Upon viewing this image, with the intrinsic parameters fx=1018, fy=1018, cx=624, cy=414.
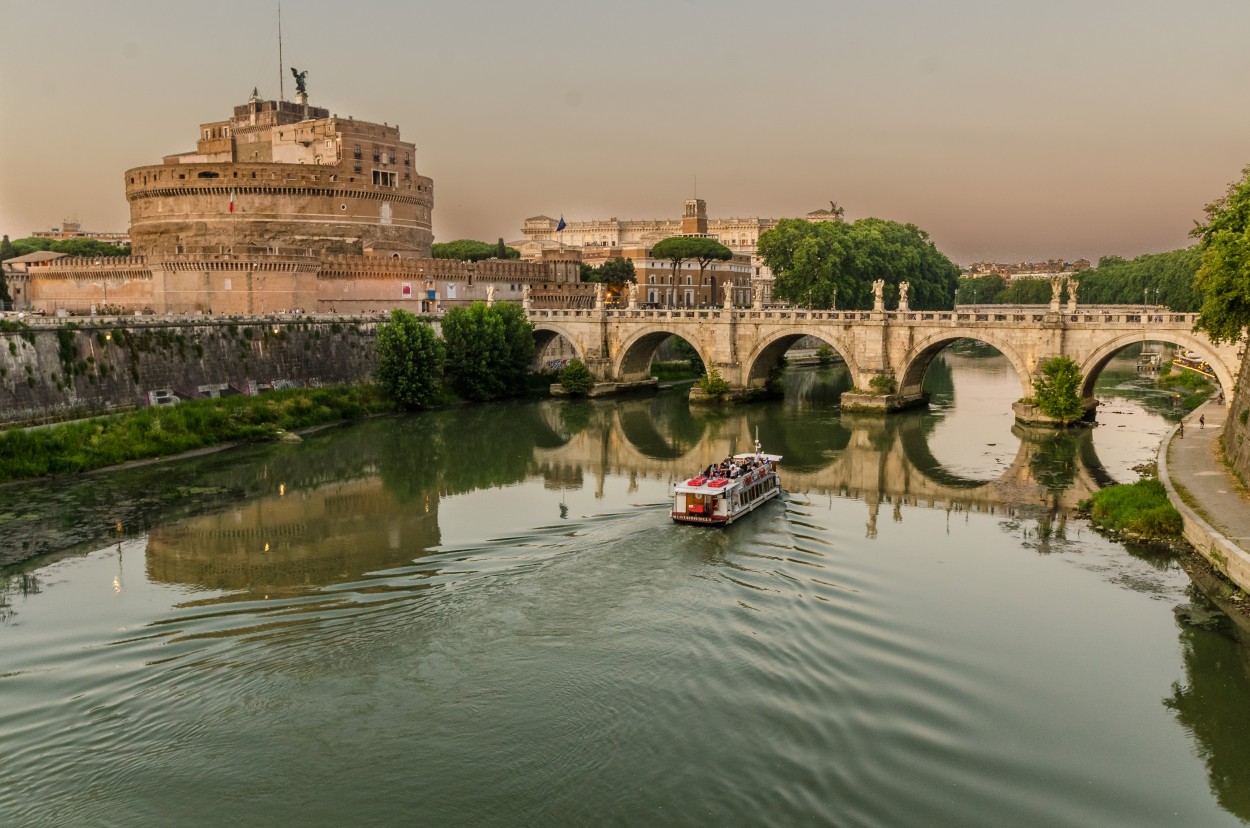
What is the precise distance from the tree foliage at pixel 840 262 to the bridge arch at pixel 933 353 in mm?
19650

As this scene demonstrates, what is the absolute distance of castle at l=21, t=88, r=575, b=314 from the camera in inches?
2185

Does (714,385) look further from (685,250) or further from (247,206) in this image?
(685,250)

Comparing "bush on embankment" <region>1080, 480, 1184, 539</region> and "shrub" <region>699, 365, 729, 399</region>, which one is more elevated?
"shrub" <region>699, 365, 729, 399</region>

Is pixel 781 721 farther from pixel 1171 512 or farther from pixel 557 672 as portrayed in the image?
pixel 1171 512

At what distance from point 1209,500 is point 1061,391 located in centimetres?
1635

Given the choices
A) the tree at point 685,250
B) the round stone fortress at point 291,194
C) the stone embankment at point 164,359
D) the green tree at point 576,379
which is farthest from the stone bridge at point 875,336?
the tree at point 685,250

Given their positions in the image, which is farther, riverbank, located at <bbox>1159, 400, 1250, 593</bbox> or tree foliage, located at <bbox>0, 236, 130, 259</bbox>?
tree foliage, located at <bbox>0, 236, 130, 259</bbox>

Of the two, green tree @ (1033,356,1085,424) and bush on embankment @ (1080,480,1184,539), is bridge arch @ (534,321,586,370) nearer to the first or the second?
green tree @ (1033,356,1085,424)

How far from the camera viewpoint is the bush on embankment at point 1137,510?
21.5 metres

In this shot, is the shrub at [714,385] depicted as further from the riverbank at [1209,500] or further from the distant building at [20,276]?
the distant building at [20,276]

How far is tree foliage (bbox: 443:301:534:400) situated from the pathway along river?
21093 millimetres

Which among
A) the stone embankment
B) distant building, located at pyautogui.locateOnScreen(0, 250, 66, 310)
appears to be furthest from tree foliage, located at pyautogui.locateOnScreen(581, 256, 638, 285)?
distant building, located at pyautogui.locateOnScreen(0, 250, 66, 310)

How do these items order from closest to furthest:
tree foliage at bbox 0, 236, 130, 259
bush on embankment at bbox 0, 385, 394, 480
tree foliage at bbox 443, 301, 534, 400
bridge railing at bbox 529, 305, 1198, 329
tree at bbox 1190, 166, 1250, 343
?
tree at bbox 1190, 166, 1250, 343 < bush on embankment at bbox 0, 385, 394, 480 < bridge railing at bbox 529, 305, 1198, 329 < tree foliage at bbox 443, 301, 534, 400 < tree foliage at bbox 0, 236, 130, 259

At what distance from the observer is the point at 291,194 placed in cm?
6506
